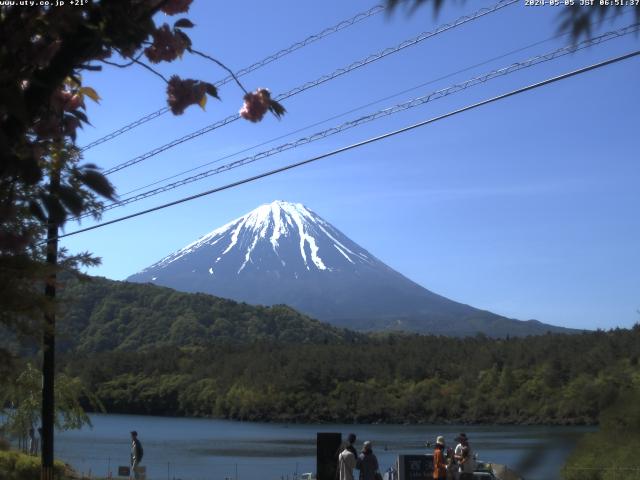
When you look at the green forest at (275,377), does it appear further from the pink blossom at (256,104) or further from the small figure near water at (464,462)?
the pink blossom at (256,104)

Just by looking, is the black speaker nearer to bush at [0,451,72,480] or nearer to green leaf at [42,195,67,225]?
A: bush at [0,451,72,480]

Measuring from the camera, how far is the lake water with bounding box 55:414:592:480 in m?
33.3

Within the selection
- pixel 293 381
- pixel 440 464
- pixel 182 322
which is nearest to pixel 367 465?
pixel 440 464

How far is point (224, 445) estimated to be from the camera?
51.8m

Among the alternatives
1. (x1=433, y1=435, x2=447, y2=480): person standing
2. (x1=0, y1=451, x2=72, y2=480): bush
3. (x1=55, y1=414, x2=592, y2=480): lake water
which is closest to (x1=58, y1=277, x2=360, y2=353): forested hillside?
(x1=55, y1=414, x2=592, y2=480): lake water

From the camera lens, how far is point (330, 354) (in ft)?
277

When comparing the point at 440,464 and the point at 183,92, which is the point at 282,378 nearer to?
the point at 440,464

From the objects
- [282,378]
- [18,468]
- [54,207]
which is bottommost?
[18,468]

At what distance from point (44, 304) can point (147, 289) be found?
124 m

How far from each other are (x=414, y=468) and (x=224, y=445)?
3711 centimetres

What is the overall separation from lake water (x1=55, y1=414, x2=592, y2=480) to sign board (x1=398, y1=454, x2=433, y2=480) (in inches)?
50.1

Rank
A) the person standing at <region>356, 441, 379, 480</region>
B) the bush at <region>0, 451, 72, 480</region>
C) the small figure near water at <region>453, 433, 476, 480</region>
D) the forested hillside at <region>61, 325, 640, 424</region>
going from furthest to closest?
the forested hillside at <region>61, 325, 640, 424</region>
the small figure near water at <region>453, 433, 476, 480</region>
the bush at <region>0, 451, 72, 480</region>
the person standing at <region>356, 441, 379, 480</region>

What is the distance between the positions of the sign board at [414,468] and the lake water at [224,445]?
1.27m

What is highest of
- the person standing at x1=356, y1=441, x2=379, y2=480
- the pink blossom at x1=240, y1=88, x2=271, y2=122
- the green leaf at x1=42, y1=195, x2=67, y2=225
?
the pink blossom at x1=240, y1=88, x2=271, y2=122
